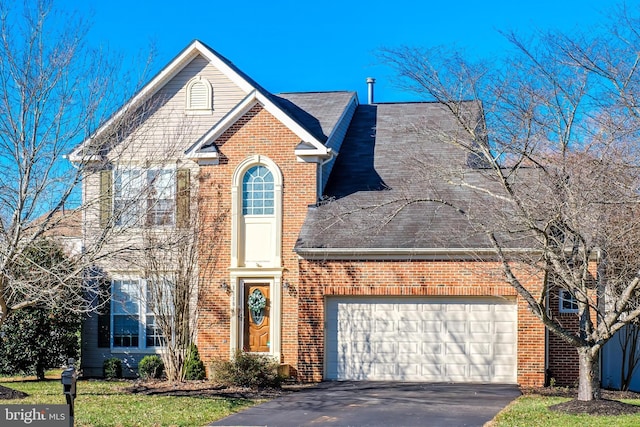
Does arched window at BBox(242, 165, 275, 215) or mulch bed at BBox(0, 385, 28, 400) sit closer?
mulch bed at BBox(0, 385, 28, 400)

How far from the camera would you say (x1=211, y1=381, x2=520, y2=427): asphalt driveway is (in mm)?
15203

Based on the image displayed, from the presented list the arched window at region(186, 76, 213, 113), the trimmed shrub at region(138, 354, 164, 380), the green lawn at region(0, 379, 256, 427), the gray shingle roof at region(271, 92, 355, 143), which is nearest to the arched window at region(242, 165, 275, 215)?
the gray shingle roof at region(271, 92, 355, 143)

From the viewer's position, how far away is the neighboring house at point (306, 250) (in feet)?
65.2

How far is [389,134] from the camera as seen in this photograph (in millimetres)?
24625

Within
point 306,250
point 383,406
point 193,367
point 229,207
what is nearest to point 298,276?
point 306,250

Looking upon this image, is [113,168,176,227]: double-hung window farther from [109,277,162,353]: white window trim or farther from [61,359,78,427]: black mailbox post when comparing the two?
[61,359,78,427]: black mailbox post

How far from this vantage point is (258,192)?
72.1 ft

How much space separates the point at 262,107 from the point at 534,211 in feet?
27.2

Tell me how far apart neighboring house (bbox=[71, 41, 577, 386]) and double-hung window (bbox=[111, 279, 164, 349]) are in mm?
36

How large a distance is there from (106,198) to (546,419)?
8.88 meters

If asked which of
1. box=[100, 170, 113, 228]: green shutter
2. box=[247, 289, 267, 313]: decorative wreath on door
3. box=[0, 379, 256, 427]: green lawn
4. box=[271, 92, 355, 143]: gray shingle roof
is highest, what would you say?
box=[271, 92, 355, 143]: gray shingle roof

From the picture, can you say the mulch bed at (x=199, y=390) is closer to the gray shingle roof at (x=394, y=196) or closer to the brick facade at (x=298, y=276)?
the brick facade at (x=298, y=276)

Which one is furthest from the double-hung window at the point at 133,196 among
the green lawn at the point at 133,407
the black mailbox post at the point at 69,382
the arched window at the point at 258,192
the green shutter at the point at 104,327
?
the black mailbox post at the point at 69,382

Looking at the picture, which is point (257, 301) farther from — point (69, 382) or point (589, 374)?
point (69, 382)
